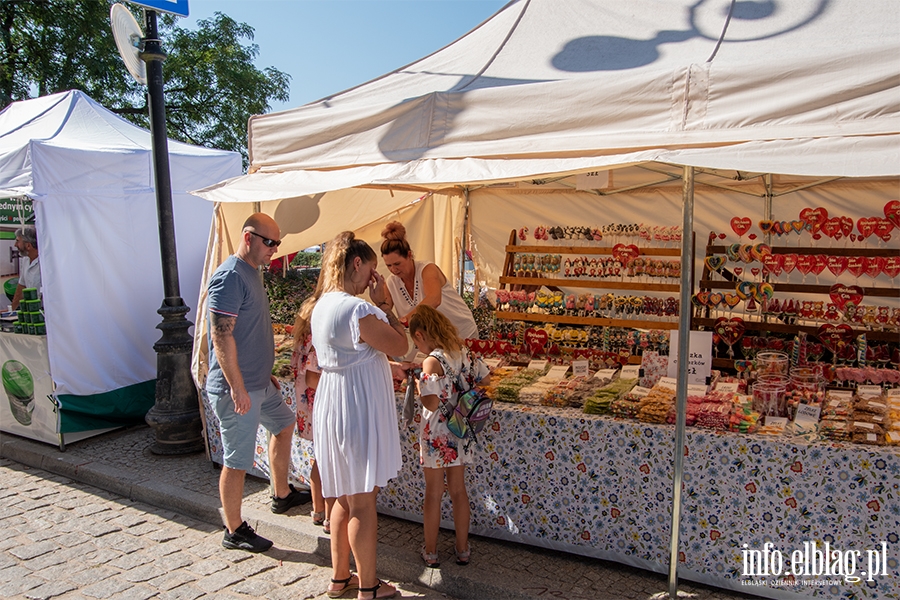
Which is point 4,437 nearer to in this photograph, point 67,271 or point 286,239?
point 67,271

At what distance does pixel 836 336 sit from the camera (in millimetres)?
4391

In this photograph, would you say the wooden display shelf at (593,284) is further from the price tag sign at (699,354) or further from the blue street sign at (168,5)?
the blue street sign at (168,5)

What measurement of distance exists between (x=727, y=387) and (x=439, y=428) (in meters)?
1.65

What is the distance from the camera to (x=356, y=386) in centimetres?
304

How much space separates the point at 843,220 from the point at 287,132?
3.89 m

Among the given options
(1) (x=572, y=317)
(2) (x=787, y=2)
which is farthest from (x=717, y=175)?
(2) (x=787, y=2)

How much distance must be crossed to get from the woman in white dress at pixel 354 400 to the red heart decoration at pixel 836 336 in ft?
9.96

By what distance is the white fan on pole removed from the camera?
16.3 ft

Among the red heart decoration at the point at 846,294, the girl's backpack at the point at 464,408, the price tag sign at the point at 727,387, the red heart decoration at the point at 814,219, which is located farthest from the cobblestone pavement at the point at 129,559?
the red heart decoration at the point at 814,219

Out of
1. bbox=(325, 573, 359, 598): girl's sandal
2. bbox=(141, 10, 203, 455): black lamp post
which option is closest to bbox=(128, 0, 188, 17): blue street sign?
bbox=(141, 10, 203, 455): black lamp post

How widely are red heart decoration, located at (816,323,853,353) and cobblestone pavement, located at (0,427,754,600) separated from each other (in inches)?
82.5

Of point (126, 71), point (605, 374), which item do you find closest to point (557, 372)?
point (605, 374)

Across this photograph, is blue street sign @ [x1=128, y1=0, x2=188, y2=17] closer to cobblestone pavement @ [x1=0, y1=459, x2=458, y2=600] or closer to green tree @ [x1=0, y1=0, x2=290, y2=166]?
cobblestone pavement @ [x1=0, y1=459, x2=458, y2=600]

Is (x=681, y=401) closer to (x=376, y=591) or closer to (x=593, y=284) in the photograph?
(x=376, y=591)
